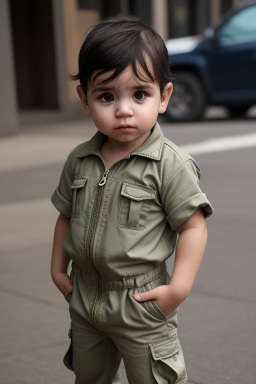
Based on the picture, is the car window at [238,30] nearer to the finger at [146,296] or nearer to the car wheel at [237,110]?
the car wheel at [237,110]

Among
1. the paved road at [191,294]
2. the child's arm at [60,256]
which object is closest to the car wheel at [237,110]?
the paved road at [191,294]

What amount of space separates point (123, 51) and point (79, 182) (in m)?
0.39

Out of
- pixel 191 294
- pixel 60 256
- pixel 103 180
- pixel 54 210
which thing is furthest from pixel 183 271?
pixel 54 210

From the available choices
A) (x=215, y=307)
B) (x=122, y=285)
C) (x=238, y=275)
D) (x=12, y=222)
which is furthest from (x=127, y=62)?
(x=12, y=222)

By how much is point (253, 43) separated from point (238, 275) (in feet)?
25.7

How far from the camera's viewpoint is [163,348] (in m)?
1.86

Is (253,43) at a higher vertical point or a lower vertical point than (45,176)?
higher

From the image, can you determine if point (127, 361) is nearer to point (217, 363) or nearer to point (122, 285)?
point (122, 285)

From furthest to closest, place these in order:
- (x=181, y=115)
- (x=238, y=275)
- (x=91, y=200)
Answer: (x=181, y=115) < (x=238, y=275) < (x=91, y=200)

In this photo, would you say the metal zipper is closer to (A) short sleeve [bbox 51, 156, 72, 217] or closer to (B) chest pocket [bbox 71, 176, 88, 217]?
(B) chest pocket [bbox 71, 176, 88, 217]

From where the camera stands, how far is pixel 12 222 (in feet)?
16.4

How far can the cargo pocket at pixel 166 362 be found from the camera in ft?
6.02

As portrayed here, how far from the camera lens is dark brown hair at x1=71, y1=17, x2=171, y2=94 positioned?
1725 millimetres

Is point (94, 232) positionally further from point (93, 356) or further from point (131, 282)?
point (93, 356)
